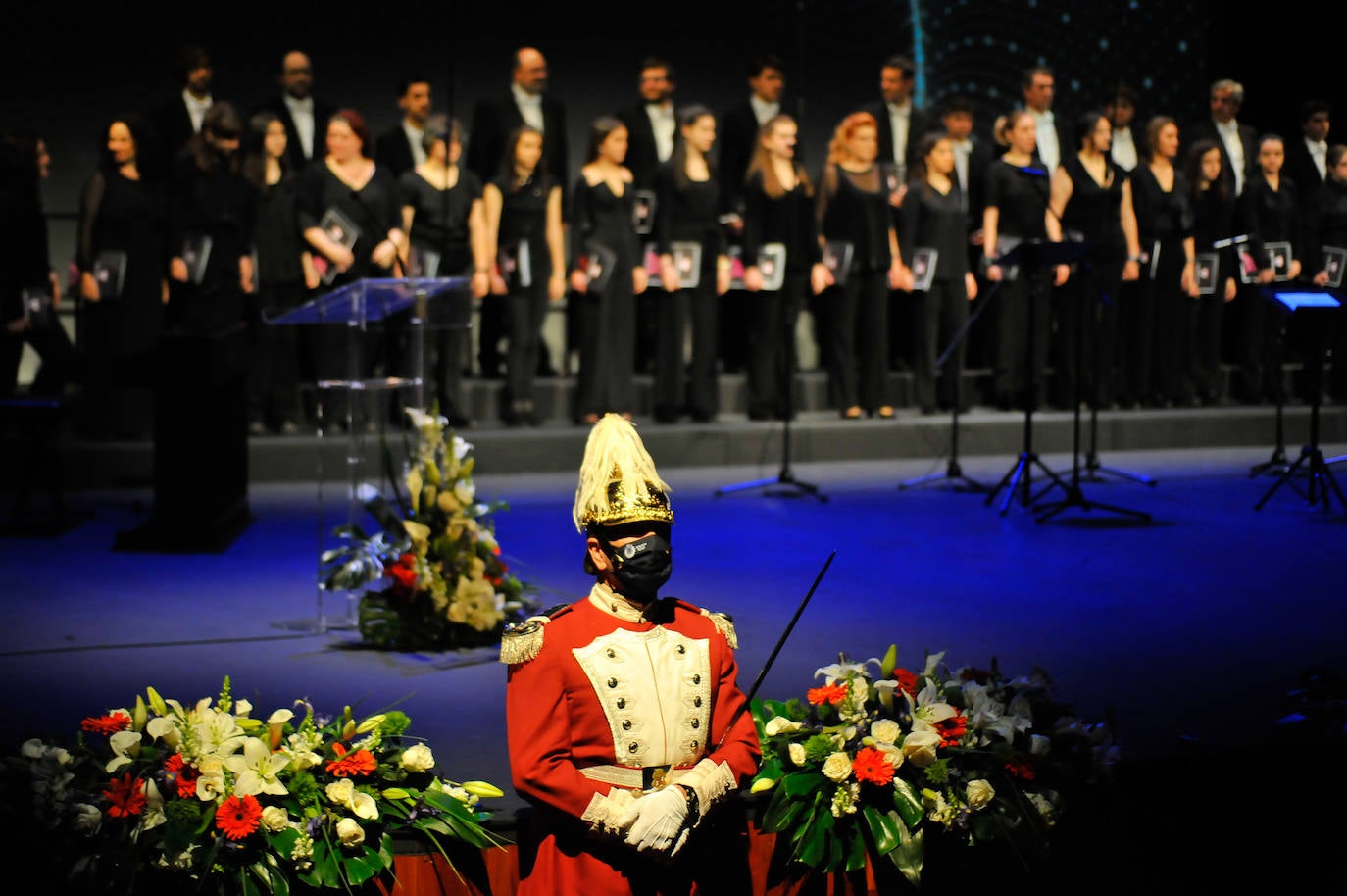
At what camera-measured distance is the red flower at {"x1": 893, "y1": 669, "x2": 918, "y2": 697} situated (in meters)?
A: 3.07

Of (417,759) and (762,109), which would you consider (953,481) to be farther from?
(417,759)

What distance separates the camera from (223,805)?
8.62ft

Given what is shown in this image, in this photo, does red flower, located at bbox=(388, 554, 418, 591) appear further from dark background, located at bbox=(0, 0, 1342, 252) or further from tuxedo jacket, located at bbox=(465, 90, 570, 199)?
dark background, located at bbox=(0, 0, 1342, 252)

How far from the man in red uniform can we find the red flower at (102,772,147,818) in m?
0.61

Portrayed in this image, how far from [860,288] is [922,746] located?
6.31 m

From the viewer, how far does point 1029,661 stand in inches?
178

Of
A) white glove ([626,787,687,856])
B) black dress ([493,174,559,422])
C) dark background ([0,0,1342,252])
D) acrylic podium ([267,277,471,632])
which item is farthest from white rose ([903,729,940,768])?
dark background ([0,0,1342,252])

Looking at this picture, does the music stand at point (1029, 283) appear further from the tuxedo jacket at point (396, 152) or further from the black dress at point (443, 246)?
the tuxedo jacket at point (396, 152)

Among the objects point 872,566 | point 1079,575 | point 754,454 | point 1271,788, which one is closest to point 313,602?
point 872,566

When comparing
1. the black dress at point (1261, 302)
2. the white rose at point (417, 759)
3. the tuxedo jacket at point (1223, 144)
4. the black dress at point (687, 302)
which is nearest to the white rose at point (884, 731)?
the white rose at point (417, 759)

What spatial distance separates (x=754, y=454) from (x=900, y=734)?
5651 millimetres

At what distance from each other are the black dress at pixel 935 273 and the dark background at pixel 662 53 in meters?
0.78

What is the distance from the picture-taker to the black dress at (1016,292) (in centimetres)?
913

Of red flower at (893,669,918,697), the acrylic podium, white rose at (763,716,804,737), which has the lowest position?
white rose at (763,716,804,737)
